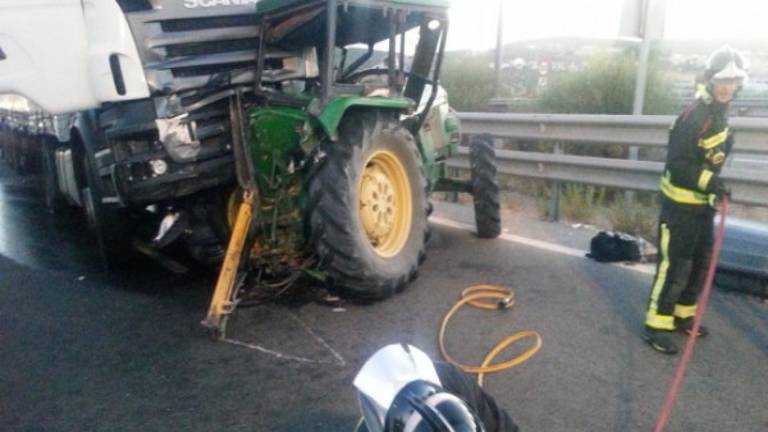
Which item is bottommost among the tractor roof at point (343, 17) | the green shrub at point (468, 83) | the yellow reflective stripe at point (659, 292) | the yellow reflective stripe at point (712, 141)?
the yellow reflective stripe at point (659, 292)

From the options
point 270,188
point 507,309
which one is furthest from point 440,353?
point 270,188

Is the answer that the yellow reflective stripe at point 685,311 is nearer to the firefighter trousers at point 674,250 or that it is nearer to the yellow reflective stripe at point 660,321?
the firefighter trousers at point 674,250

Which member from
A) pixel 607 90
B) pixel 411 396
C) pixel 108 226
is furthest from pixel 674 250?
pixel 607 90

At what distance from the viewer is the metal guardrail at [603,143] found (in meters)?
5.82

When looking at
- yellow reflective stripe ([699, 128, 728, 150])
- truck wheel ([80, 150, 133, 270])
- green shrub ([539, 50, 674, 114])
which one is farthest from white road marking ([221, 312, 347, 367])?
green shrub ([539, 50, 674, 114])

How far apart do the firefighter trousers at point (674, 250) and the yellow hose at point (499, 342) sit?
71cm

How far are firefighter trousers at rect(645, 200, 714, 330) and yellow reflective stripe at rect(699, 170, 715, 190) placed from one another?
0.16m

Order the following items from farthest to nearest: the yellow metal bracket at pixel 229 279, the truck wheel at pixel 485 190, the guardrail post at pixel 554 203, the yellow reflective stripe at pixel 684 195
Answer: the guardrail post at pixel 554 203 < the truck wheel at pixel 485 190 < the yellow metal bracket at pixel 229 279 < the yellow reflective stripe at pixel 684 195

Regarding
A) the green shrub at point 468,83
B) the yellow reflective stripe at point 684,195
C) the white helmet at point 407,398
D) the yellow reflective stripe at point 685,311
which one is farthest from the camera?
the green shrub at point 468,83

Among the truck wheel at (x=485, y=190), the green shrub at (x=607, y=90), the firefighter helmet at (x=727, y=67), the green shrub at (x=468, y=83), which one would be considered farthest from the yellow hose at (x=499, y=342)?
the green shrub at (x=468, y=83)

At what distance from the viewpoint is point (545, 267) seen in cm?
559

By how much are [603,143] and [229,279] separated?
14.7 feet

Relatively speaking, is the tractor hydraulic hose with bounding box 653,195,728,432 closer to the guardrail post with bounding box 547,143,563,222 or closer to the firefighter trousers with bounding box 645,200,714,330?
the firefighter trousers with bounding box 645,200,714,330

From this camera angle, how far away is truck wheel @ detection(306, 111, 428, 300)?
174 inches
